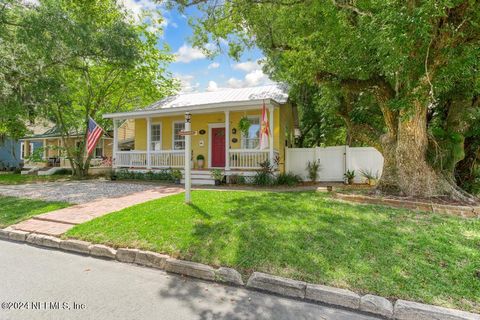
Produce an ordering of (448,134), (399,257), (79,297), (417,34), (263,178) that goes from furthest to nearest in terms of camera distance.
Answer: (263,178)
(448,134)
(417,34)
(399,257)
(79,297)

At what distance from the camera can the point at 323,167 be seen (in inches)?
481

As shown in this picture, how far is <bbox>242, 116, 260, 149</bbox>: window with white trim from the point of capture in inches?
479

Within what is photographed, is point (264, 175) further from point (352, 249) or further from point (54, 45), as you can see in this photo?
→ point (54, 45)

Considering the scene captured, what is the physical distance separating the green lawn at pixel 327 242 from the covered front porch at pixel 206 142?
538 cm

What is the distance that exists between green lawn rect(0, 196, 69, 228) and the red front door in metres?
7.04

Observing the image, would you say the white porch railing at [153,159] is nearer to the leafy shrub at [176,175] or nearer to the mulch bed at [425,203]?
the leafy shrub at [176,175]

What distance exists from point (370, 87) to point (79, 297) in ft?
26.3

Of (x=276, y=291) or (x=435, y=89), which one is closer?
(x=276, y=291)

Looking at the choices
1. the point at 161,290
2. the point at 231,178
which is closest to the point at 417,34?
the point at 161,290

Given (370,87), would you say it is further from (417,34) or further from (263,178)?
(263,178)

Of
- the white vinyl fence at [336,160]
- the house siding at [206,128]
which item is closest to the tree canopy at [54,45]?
the house siding at [206,128]

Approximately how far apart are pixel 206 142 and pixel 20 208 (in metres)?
7.95

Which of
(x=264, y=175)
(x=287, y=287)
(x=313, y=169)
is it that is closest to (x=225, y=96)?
(x=264, y=175)

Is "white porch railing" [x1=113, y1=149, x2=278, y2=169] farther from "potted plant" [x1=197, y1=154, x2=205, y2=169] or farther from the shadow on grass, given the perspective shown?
the shadow on grass
